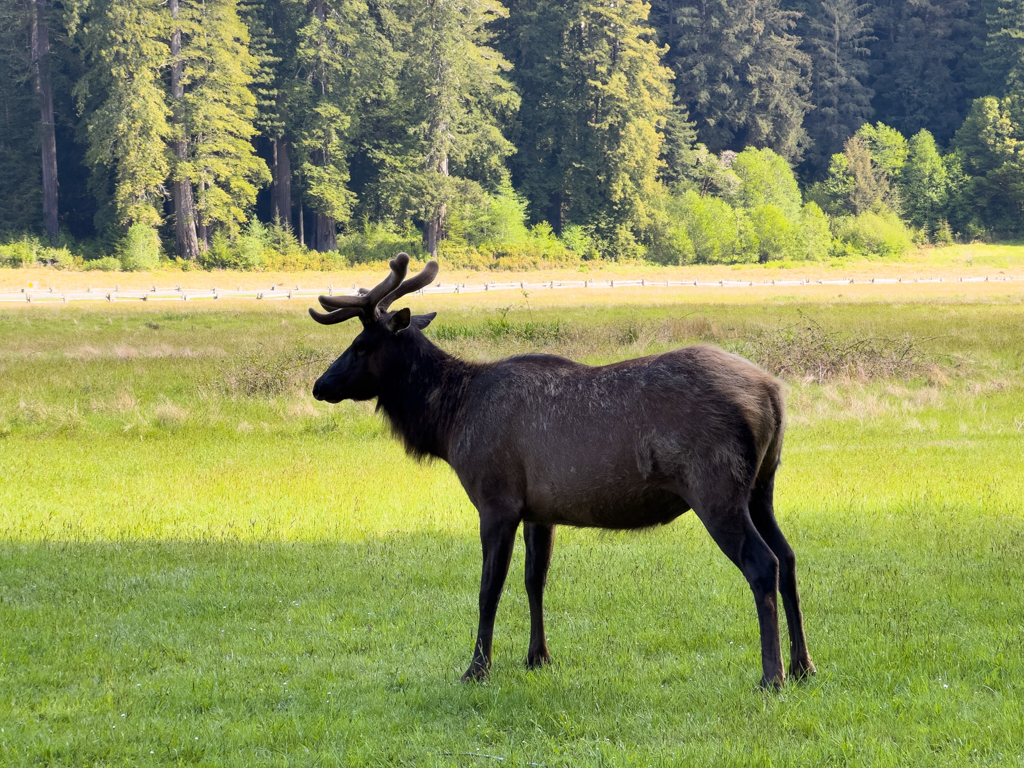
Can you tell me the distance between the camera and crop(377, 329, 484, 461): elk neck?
769 centimetres

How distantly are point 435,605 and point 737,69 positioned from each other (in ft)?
316

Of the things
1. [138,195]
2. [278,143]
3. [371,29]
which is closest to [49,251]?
[138,195]

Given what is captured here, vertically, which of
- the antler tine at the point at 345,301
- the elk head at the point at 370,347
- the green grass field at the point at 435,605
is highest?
the antler tine at the point at 345,301

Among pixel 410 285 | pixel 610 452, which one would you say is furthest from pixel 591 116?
pixel 610 452

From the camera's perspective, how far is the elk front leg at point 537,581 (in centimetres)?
713

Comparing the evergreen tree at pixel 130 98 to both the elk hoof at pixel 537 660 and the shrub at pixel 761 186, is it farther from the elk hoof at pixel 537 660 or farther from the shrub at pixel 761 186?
the elk hoof at pixel 537 660

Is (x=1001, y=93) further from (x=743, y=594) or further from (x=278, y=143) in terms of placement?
(x=743, y=594)

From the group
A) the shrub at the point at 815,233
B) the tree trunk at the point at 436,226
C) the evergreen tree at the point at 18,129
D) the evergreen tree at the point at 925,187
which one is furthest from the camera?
the evergreen tree at the point at 925,187

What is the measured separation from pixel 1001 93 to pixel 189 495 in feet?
A: 338

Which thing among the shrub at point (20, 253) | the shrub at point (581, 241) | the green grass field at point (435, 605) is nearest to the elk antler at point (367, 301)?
the green grass field at point (435, 605)

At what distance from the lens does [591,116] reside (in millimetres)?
85000

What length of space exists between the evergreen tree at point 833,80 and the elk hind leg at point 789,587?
10016 centimetres

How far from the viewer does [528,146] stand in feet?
295

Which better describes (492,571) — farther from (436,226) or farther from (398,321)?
(436,226)
